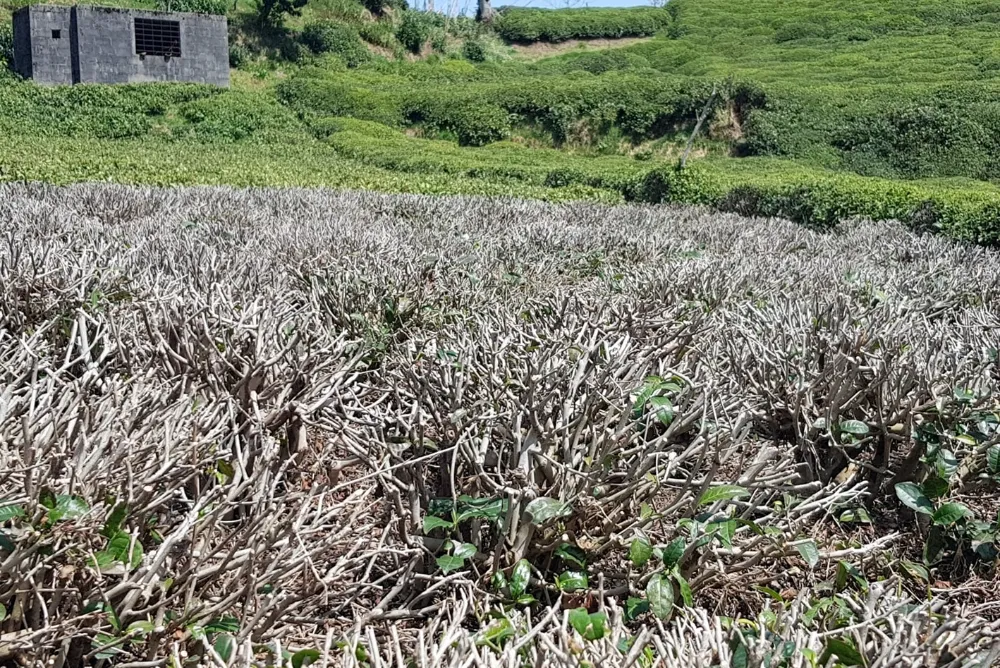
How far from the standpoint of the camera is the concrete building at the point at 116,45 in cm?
2977

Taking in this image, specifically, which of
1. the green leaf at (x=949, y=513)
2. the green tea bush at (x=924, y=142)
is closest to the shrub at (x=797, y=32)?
the green tea bush at (x=924, y=142)

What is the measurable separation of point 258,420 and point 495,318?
1458 millimetres

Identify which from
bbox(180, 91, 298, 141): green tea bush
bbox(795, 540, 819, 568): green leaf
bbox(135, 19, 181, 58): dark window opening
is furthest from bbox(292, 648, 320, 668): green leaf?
bbox(135, 19, 181, 58): dark window opening

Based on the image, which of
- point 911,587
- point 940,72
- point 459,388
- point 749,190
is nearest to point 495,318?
point 459,388

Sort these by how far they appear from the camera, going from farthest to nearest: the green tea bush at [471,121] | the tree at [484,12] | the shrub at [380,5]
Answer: the tree at [484,12] < the shrub at [380,5] < the green tea bush at [471,121]

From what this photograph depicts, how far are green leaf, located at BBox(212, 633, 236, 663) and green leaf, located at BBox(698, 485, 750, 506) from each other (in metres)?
1.16

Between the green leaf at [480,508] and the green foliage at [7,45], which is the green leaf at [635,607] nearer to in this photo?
the green leaf at [480,508]

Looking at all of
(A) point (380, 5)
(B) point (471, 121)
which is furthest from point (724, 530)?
(A) point (380, 5)

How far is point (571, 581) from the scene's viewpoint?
2.09 m

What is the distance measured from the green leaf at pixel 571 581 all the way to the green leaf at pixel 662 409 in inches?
21.7

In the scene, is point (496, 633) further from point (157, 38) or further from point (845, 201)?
point (157, 38)

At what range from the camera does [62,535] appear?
167cm

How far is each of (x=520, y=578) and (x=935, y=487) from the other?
1405 millimetres

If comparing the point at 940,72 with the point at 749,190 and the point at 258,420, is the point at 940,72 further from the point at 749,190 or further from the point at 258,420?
the point at 258,420
